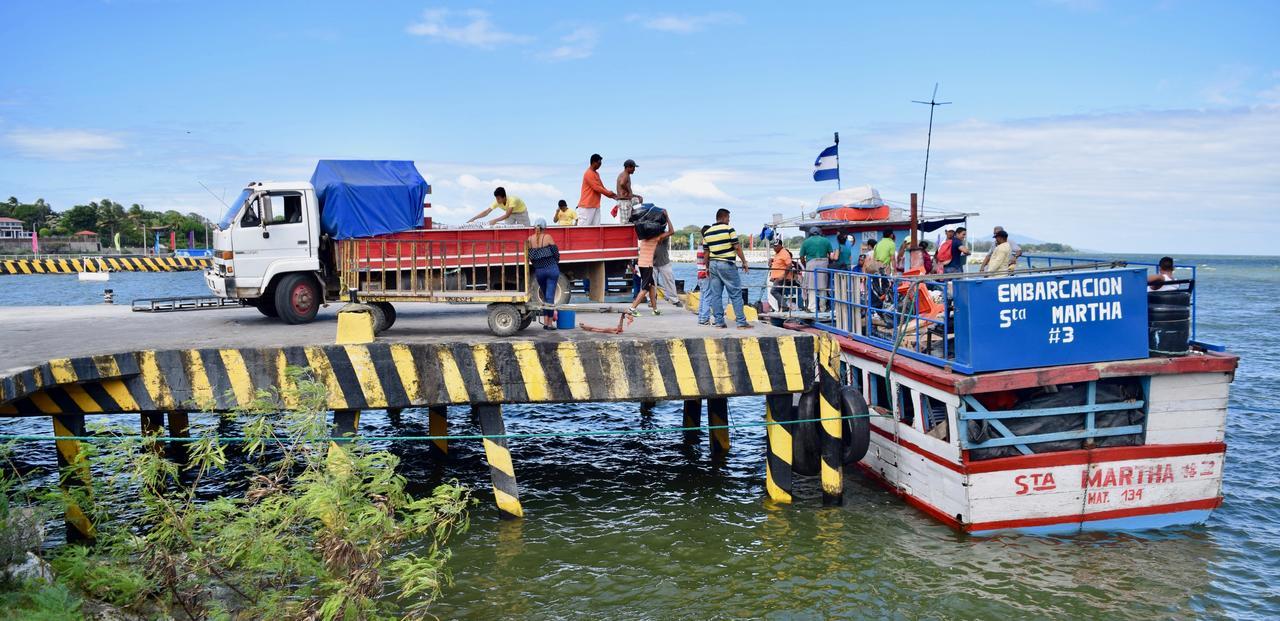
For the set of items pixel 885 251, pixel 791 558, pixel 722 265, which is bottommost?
pixel 791 558

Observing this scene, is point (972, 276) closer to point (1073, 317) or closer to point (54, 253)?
point (1073, 317)

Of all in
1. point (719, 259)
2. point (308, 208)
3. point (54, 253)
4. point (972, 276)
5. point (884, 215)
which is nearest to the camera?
point (972, 276)

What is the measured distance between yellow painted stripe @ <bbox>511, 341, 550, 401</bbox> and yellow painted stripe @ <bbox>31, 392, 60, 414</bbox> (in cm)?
536

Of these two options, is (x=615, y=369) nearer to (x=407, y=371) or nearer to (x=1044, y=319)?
(x=407, y=371)

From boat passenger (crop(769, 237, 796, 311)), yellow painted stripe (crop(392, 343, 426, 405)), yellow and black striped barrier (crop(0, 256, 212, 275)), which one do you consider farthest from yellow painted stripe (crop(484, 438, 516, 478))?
yellow and black striped barrier (crop(0, 256, 212, 275))

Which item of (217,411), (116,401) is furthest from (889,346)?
(116,401)

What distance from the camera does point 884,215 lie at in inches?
733

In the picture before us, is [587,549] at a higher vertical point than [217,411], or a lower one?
lower

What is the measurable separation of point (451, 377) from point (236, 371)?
256 cm

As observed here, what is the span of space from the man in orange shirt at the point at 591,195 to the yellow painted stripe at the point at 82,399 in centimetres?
832

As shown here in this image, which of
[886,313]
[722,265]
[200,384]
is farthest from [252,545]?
[886,313]

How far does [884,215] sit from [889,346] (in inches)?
245

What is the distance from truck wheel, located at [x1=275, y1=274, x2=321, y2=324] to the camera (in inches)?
557

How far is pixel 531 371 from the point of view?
11156 millimetres
